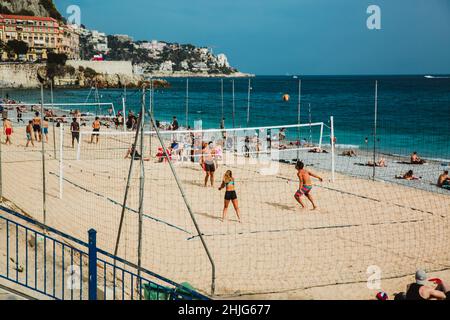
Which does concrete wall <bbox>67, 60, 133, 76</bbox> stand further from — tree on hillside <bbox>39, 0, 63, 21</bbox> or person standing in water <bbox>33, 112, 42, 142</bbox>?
person standing in water <bbox>33, 112, 42, 142</bbox>

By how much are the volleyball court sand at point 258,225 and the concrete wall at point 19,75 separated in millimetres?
69931

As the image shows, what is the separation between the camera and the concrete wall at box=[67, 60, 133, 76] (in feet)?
304

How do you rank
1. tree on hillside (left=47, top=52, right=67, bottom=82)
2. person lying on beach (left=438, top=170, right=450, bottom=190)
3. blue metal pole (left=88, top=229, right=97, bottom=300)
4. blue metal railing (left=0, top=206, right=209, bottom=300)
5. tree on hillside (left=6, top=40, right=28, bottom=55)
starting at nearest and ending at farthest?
blue metal pole (left=88, top=229, right=97, bottom=300), blue metal railing (left=0, top=206, right=209, bottom=300), person lying on beach (left=438, top=170, right=450, bottom=190), tree on hillside (left=47, top=52, right=67, bottom=82), tree on hillside (left=6, top=40, right=28, bottom=55)

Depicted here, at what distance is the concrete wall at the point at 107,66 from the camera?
92688 mm

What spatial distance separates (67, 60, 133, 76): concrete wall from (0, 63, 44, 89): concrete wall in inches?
331

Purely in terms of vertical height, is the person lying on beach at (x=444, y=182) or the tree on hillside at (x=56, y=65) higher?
the tree on hillside at (x=56, y=65)

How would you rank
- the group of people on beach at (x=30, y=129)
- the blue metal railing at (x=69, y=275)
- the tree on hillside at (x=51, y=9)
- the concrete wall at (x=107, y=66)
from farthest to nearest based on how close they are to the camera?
the tree on hillside at (x=51, y=9), the concrete wall at (x=107, y=66), the group of people on beach at (x=30, y=129), the blue metal railing at (x=69, y=275)

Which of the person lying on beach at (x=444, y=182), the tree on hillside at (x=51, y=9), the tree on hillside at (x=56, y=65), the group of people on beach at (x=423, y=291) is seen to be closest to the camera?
the group of people on beach at (x=423, y=291)

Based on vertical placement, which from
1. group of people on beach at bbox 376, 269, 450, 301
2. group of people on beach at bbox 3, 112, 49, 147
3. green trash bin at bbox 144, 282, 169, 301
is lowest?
green trash bin at bbox 144, 282, 169, 301

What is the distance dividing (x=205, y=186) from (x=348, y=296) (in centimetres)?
799

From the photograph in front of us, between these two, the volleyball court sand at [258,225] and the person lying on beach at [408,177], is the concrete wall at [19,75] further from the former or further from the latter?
the person lying on beach at [408,177]

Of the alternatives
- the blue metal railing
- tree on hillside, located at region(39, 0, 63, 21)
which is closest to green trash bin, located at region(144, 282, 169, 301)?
the blue metal railing

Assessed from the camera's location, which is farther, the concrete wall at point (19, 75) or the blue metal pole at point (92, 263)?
the concrete wall at point (19, 75)

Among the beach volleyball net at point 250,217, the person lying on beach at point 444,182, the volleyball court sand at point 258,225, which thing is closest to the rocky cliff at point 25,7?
the beach volleyball net at point 250,217
